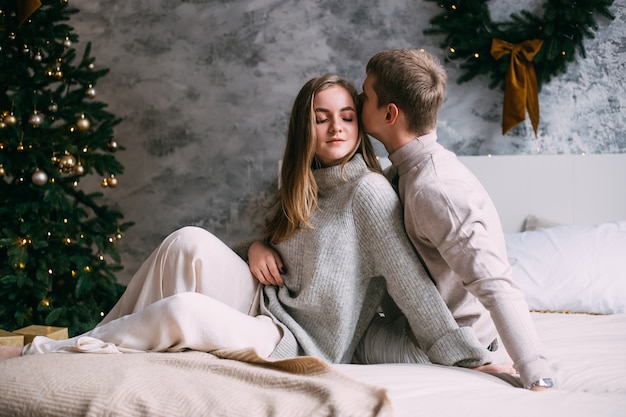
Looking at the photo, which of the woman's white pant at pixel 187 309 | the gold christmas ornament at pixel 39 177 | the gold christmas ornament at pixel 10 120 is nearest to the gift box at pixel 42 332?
the gold christmas ornament at pixel 39 177

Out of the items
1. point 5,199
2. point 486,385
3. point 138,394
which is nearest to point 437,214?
point 486,385

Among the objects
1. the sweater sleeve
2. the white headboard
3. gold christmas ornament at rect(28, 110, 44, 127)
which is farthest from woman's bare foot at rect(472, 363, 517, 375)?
gold christmas ornament at rect(28, 110, 44, 127)

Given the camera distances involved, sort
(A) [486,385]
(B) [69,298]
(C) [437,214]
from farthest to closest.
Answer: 1. (B) [69,298]
2. (C) [437,214]
3. (A) [486,385]

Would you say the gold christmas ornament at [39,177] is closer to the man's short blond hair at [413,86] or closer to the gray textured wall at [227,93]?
the gray textured wall at [227,93]

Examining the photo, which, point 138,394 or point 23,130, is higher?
point 23,130

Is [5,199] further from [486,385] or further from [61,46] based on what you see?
[486,385]

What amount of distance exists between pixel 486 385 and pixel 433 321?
0.67 feet

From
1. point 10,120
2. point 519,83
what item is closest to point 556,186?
point 519,83

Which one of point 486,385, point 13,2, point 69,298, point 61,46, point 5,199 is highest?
point 13,2

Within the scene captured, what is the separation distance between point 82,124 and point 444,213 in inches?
71.3

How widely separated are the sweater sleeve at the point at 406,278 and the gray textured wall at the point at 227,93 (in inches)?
62.7

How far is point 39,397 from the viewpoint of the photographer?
108 centimetres

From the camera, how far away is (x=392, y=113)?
5.26 feet

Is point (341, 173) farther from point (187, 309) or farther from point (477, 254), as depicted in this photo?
point (187, 309)
